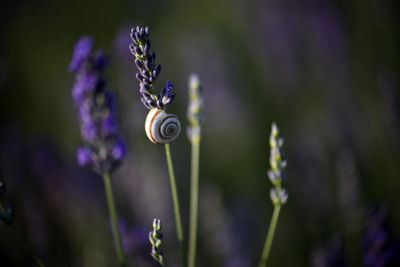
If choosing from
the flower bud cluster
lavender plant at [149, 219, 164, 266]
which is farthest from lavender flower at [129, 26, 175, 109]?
the flower bud cluster

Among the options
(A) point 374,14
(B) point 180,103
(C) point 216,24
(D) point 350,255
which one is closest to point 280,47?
(A) point 374,14

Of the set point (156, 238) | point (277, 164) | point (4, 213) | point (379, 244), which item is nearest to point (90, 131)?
point (4, 213)

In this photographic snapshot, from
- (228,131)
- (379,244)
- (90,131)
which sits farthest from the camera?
(228,131)

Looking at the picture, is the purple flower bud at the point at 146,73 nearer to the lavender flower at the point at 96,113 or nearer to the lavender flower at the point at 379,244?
the lavender flower at the point at 96,113

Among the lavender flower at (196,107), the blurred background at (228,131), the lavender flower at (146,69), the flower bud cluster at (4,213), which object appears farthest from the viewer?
the blurred background at (228,131)

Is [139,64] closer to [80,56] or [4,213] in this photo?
[80,56]

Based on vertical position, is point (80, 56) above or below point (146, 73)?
above

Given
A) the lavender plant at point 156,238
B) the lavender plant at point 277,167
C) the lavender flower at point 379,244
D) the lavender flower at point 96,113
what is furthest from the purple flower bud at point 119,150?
the lavender flower at point 379,244

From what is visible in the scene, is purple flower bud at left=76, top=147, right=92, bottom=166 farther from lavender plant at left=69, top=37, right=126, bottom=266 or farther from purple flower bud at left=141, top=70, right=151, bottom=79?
purple flower bud at left=141, top=70, right=151, bottom=79
